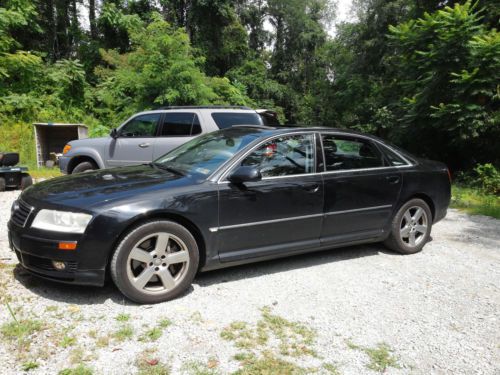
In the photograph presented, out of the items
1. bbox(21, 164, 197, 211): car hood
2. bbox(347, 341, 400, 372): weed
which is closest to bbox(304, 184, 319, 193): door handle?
bbox(21, 164, 197, 211): car hood

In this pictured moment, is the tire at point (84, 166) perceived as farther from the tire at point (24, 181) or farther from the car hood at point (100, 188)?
the car hood at point (100, 188)

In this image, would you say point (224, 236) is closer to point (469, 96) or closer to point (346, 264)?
point (346, 264)

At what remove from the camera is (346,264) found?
461 cm

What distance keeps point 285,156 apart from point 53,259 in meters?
2.41

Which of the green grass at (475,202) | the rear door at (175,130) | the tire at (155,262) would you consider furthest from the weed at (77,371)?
the green grass at (475,202)

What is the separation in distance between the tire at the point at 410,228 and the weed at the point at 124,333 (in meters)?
3.32

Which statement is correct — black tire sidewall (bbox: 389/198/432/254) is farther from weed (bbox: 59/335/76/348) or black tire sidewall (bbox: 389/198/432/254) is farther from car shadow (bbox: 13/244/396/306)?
weed (bbox: 59/335/76/348)

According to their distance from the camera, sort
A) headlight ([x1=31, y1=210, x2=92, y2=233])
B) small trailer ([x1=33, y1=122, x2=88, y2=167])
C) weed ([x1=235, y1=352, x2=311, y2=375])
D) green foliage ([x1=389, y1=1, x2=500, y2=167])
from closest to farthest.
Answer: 1. weed ([x1=235, y1=352, x2=311, y2=375])
2. headlight ([x1=31, y1=210, x2=92, y2=233])
3. green foliage ([x1=389, y1=1, x2=500, y2=167])
4. small trailer ([x1=33, y1=122, x2=88, y2=167])

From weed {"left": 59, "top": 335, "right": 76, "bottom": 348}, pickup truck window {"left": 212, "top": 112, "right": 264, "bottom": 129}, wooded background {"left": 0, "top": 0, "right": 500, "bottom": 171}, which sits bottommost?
weed {"left": 59, "top": 335, "right": 76, "bottom": 348}

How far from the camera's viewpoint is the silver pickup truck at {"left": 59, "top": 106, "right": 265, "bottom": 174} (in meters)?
8.02

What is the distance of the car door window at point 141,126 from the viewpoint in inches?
324

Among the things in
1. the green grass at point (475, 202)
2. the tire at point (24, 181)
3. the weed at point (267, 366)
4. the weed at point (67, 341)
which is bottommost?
the green grass at point (475, 202)

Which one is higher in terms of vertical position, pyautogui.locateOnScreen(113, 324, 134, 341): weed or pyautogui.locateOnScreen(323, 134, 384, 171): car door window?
pyautogui.locateOnScreen(323, 134, 384, 171): car door window

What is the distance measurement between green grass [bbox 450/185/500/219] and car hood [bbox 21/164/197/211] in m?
6.48
